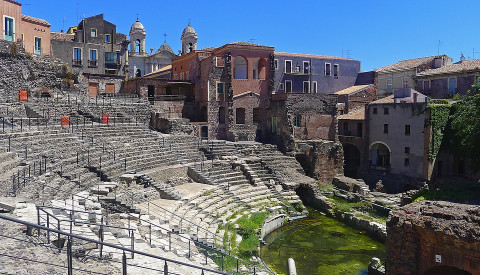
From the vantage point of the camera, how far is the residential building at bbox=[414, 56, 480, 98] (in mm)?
34656

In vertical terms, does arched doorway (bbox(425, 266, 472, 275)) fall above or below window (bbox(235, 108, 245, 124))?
below

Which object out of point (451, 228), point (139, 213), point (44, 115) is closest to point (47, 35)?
point (44, 115)

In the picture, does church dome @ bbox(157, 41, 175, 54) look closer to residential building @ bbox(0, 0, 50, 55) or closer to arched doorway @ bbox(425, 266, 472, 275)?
residential building @ bbox(0, 0, 50, 55)

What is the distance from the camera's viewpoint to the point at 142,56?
5594 cm

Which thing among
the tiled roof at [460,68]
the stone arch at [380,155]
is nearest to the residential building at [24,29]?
the stone arch at [380,155]

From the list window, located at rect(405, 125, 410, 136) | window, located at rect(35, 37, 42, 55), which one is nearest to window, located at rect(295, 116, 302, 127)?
window, located at rect(405, 125, 410, 136)

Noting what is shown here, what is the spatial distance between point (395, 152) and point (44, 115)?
88.9 ft

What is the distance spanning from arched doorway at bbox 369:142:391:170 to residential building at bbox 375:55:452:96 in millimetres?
8989

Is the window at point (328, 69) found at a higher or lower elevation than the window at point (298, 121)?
higher

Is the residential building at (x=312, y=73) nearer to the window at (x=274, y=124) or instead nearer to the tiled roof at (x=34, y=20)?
the window at (x=274, y=124)

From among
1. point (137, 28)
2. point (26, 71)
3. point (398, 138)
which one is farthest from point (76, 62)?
point (398, 138)

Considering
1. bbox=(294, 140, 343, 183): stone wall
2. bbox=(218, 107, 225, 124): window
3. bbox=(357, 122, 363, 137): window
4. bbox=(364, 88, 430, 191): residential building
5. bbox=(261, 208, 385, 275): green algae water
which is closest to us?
bbox=(261, 208, 385, 275): green algae water

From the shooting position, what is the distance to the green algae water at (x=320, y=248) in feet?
62.0

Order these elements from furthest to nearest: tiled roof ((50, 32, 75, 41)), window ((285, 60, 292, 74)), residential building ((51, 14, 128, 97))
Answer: tiled roof ((50, 32, 75, 41)) < window ((285, 60, 292, 74)) < residential building ((51, 14, 128, 97))
